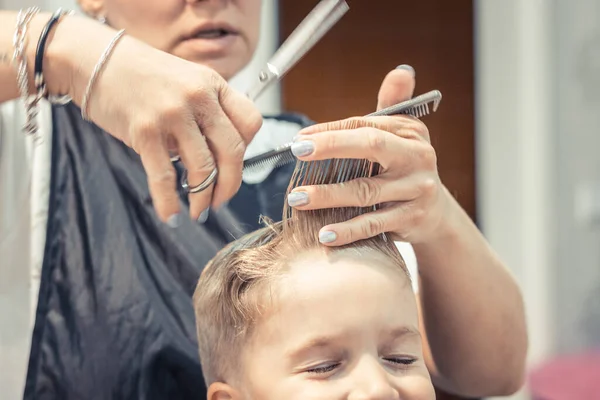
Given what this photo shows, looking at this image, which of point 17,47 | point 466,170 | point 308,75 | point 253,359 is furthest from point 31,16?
point 466,170

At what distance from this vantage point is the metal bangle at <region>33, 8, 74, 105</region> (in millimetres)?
581

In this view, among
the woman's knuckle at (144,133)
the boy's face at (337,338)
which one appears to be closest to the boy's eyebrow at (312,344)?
the boy's face at (337,338)

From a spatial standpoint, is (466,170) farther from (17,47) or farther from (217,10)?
(17,47)

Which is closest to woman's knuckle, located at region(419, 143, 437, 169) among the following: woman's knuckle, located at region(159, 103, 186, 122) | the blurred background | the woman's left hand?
the woman's left hand

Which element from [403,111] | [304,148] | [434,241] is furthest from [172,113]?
[434,241]

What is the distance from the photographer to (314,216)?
66cm

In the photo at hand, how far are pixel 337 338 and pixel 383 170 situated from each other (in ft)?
0.51

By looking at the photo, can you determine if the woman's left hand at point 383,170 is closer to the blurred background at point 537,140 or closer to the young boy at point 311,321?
the young boy at point 311,321

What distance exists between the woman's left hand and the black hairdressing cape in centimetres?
26

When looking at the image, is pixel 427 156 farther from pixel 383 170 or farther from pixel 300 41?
pixel 300 41

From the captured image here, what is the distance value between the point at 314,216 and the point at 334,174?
0.06 m

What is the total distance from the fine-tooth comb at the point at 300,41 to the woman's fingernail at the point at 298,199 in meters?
0.15

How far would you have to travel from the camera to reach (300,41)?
0.70 meters

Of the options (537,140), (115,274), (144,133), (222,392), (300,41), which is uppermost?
(537,140)
